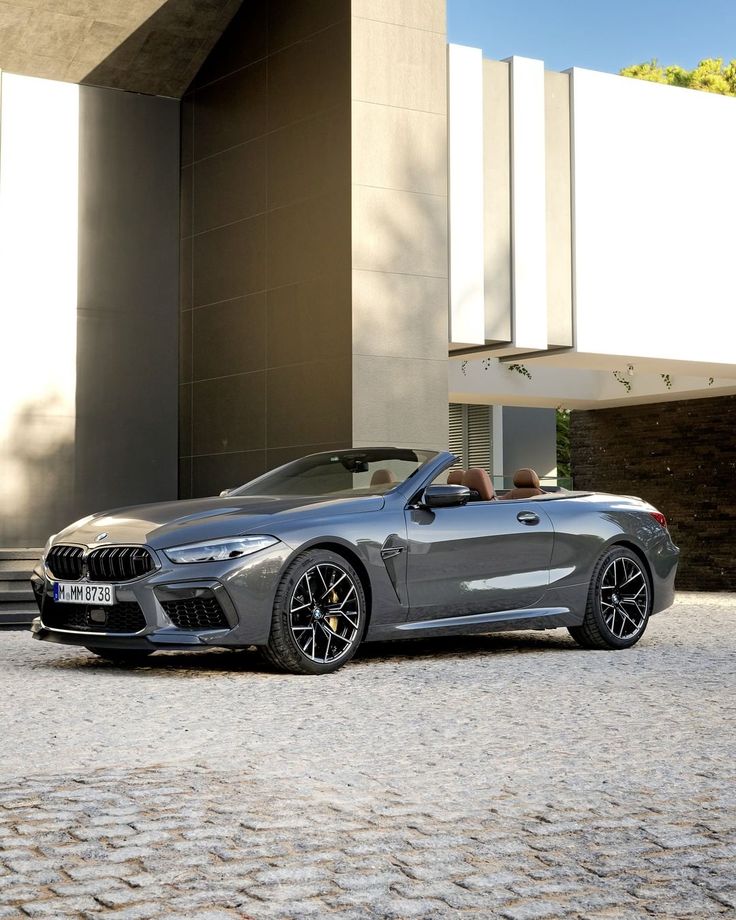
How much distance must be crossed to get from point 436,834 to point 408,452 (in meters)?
5.23

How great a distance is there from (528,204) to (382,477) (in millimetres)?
7253

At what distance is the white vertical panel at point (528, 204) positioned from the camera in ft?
49.9

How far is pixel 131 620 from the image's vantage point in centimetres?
760

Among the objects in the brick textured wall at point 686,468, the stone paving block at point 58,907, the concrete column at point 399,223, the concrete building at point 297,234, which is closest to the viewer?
the stone paving block at point 58,907

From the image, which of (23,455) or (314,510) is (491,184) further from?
(314,510)

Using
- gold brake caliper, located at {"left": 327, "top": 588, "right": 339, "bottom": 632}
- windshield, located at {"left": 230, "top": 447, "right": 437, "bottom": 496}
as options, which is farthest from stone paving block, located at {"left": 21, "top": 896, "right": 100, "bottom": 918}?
windshield, located at {"left": 230, "top": 447, "right": 437, "bottom": 496}

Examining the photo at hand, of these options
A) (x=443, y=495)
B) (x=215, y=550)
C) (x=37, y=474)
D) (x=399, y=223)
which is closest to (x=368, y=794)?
(x=215, y=550)

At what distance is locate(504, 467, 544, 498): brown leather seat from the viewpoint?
30.9 feet

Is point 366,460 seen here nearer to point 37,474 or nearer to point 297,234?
point 297,234

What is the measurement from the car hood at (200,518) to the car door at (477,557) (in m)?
0.44

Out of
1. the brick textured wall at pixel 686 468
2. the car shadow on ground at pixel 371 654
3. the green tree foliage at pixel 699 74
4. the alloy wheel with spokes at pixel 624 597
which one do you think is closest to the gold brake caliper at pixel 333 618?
the car shadow on ground at pixel 371 654

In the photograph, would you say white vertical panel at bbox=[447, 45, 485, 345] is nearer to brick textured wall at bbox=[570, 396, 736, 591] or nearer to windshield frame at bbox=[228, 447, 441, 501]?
windshield frame at bbox=[228, 447, 441, 501]

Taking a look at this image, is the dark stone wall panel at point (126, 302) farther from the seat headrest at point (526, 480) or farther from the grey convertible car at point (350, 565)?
the seat headrest at point (526, 480)

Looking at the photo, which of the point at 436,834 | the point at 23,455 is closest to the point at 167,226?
the point at 23,455
